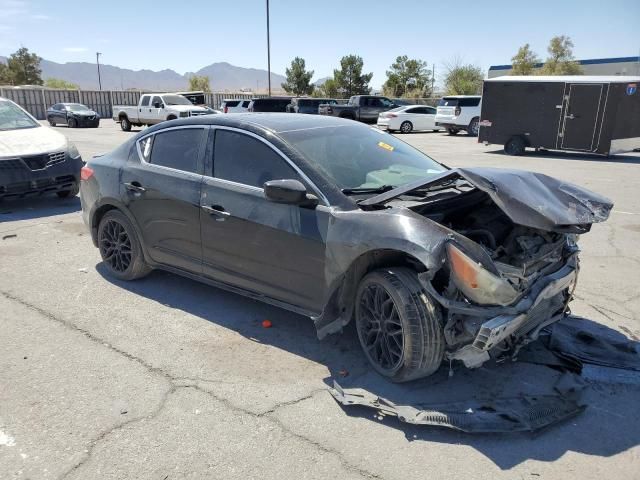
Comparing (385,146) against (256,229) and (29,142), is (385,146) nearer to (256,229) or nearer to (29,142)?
(256,229)

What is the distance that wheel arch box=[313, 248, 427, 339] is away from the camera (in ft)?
11.0

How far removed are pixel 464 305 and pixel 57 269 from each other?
15.2 feet

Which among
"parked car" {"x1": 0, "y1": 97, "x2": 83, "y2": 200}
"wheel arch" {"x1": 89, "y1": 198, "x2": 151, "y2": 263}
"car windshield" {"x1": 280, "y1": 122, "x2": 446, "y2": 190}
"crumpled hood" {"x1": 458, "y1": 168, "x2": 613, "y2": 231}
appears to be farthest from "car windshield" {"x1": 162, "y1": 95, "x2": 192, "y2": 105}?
"crumpled hood" {"x1": 458, "y1": 168, "x2": 613, "y2": 231}

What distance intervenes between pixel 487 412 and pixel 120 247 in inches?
149

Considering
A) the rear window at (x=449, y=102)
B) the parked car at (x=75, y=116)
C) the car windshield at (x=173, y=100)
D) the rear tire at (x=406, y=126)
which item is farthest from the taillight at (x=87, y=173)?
the parked car at (x=75, y=116)

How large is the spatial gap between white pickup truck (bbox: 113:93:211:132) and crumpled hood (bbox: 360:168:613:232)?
2333 cm

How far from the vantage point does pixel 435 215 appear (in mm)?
3490

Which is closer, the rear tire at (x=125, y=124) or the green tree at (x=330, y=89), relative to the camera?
the rear tire at (x=125, y=124)

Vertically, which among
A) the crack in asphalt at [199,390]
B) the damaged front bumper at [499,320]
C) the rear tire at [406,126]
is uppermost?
the damaged front bumper at [499,320]

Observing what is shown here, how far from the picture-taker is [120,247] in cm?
515

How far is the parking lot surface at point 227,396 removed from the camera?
2670 mm

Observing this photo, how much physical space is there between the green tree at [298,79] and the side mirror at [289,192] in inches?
2231

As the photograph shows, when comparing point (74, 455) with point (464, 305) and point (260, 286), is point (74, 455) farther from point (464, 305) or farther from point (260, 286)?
point (464, 305)

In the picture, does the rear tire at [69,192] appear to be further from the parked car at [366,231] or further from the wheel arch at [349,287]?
the wheel arch at [349,287]
